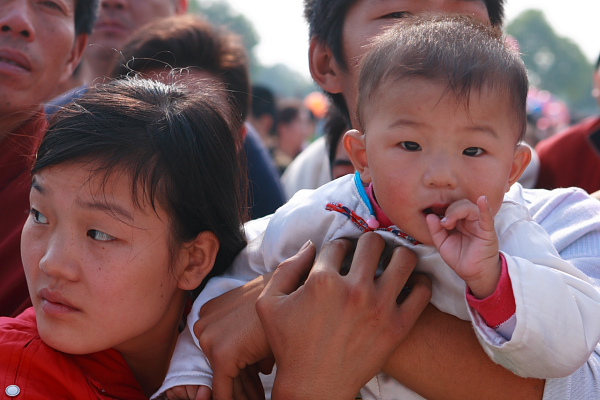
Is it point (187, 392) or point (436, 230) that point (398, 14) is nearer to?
point (436, 230)

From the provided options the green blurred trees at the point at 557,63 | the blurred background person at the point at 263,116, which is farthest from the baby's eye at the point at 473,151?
the green blurred trees at the point at 557,63

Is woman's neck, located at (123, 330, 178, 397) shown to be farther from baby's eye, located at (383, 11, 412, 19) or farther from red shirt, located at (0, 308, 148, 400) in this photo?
baby's eye, located at (383, 11, 412, 19)

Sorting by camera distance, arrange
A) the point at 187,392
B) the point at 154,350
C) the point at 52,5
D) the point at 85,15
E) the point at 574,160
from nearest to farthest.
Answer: the point at 187,392, the point at 154,350, the point at 52,5, the point at 85,15, the point at 574,160

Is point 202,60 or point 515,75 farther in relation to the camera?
point 202,60

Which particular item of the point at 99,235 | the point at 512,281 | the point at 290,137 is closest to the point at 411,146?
the point at 512,281

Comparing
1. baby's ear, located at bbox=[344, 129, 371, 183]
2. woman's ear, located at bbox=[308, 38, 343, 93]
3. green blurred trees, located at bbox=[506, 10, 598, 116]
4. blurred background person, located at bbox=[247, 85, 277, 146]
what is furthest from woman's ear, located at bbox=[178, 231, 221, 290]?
green blurred trees, located at bbox=[506, 10, 598, 116]

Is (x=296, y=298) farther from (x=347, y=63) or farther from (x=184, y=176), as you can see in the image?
(x=347, y=63)

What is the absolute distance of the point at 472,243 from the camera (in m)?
1.57

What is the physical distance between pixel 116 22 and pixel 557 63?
9108 cm

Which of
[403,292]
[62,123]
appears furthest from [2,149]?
[403,292]

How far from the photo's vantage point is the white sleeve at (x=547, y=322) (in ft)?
5.04

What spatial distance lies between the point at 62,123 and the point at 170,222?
17.2 inches

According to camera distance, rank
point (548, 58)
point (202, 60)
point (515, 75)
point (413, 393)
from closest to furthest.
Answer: point (515, 75)
point (413, 393)
point (202, 60)
point (548, 58)

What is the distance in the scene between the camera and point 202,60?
373cm
